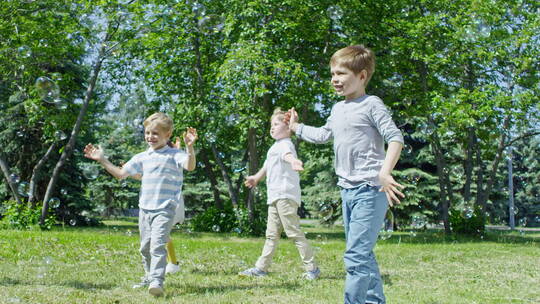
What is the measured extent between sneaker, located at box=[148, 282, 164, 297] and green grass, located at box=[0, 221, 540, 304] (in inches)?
2.4

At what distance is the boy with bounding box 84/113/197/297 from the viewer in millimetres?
4531

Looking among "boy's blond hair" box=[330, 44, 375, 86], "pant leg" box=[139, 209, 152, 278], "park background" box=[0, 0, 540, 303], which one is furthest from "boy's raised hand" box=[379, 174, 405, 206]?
"park background" box=[0, 0, 540, 303]

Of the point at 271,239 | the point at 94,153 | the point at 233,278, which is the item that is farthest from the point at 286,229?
the point at 94,153

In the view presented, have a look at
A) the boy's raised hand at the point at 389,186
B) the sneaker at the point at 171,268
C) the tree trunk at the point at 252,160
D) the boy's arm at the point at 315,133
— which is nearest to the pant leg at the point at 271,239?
the sneaker at the point at 171,268

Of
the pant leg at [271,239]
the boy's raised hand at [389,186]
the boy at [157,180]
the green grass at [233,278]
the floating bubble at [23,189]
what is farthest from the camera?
the floating bubble at [23,189]

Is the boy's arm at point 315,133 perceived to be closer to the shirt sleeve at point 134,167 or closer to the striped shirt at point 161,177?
the striped shirt at point 161,177

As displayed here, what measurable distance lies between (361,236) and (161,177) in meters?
2.06

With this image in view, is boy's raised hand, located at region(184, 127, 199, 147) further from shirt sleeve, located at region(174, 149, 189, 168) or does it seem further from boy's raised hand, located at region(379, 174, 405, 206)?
boy's raised hand, located at region(379, 174, 405, 206)

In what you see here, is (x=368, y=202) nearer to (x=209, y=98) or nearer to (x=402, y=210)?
(x=209, y=98)

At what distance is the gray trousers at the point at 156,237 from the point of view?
4.46 metres

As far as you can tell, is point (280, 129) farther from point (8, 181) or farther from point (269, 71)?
point (8, 181)

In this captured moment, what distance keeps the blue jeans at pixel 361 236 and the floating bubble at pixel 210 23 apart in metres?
10.4

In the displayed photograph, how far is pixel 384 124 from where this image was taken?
339 cm

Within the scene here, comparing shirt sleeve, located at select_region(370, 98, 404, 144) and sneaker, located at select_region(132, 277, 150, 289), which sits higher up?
shirt sleeve, located at select_region(370, 98, 404, 144)
